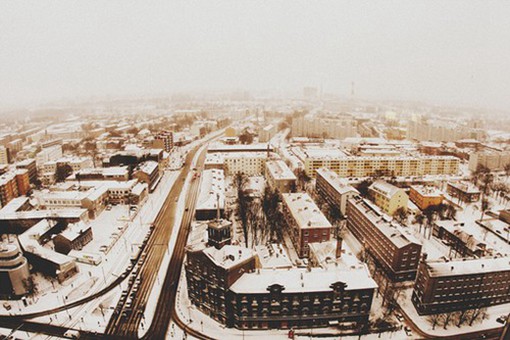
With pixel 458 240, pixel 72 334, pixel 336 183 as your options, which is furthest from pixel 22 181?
pixel 458 240

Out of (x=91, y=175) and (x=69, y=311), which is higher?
(x=91, y=175)

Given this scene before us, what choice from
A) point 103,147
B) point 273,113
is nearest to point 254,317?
point 103,147

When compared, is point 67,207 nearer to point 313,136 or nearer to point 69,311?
point 69,311

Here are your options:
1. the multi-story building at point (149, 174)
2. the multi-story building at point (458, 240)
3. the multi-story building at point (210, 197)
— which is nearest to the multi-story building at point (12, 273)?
the multi-story building at point (210, 197)

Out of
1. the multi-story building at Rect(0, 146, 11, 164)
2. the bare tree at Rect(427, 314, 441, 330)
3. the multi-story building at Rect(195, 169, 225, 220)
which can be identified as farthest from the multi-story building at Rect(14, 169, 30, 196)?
the bare tree at Rect(427, 314, 441, 330)

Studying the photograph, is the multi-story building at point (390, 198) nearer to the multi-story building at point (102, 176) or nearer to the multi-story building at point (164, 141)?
the multi-story building at point (102, 176)

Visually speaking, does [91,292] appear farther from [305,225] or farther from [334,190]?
[334,190]
